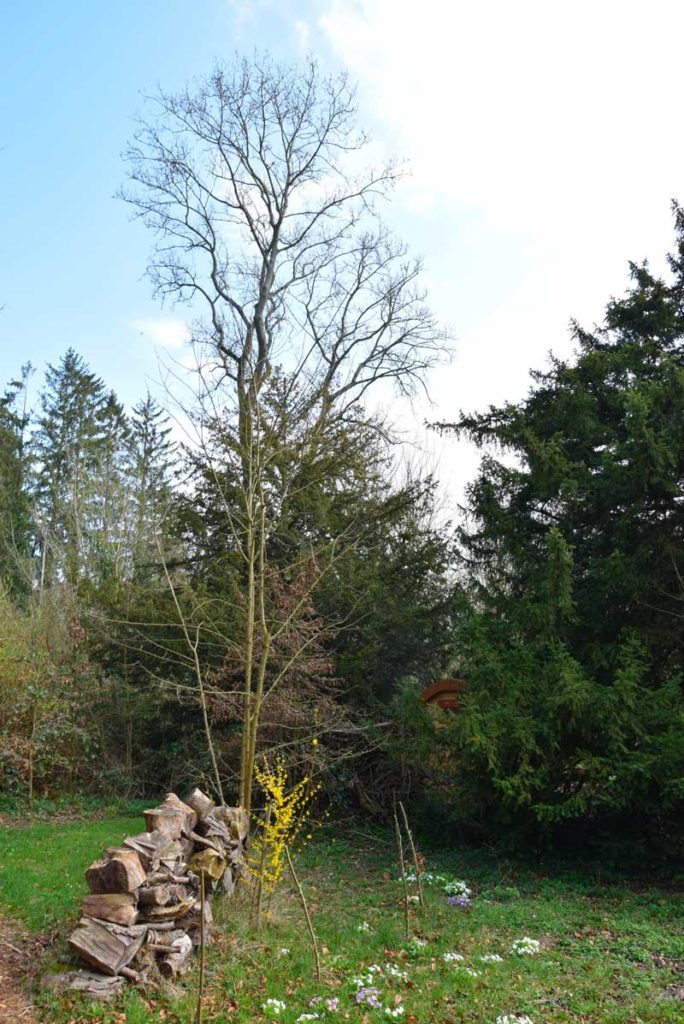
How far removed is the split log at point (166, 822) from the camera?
5699mm

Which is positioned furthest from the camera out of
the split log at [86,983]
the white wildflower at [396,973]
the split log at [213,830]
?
the split log at [213,830]

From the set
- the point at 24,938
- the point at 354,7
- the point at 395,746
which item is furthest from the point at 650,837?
the point at 354,7

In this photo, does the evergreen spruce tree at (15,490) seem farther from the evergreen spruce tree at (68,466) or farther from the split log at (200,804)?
the split log at (200,804)

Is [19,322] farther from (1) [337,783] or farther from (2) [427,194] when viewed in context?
(1) [337,783]

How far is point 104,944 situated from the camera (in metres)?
4.61

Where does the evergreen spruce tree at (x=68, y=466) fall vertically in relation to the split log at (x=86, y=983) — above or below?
above

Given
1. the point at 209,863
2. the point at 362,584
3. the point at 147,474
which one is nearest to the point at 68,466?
the point at 147,474

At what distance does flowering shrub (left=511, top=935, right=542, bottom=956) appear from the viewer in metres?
5.51

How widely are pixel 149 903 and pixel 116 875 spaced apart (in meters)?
0.31

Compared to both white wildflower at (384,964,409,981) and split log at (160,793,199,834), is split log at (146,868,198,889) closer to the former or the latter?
A: split log at (160,793,199,834)

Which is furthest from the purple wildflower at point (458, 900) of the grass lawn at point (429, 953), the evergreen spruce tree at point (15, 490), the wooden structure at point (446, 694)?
the evergreen spruce tree at point (15, 490)

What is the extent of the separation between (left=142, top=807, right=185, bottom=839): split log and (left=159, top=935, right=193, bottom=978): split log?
2.53ft

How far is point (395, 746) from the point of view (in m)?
10.0

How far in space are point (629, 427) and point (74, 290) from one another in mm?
8252
